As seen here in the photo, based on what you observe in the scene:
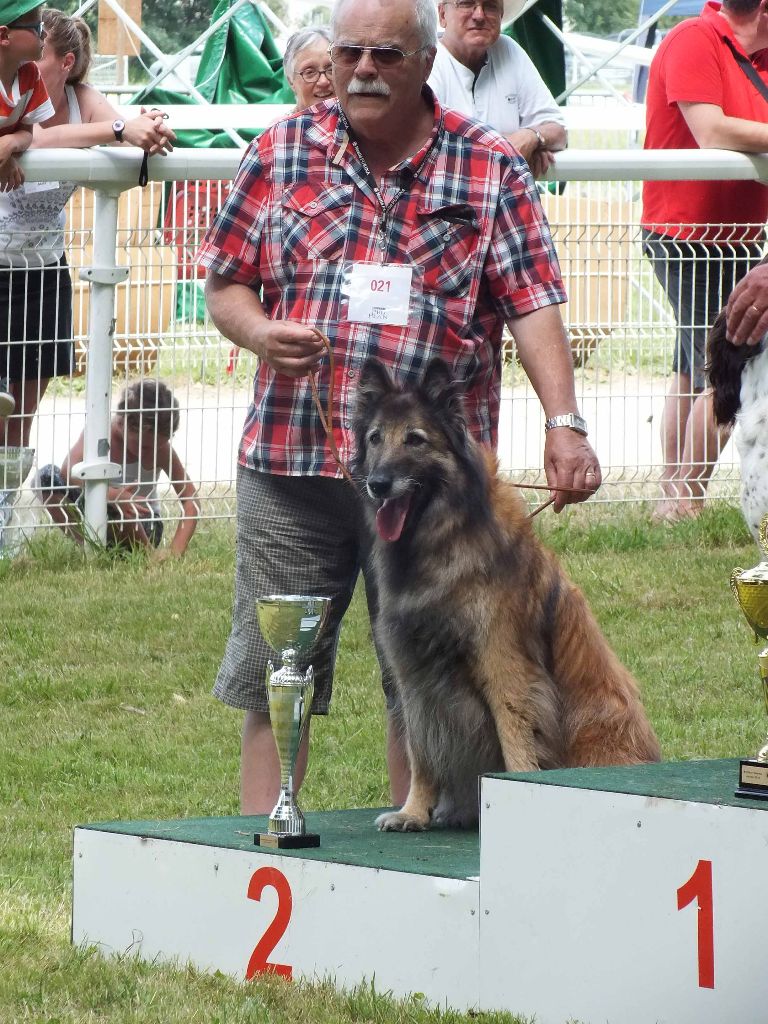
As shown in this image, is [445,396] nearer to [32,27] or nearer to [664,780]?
[664,780]

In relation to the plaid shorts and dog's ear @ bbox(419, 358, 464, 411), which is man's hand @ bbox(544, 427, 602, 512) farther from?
the plaid shorts

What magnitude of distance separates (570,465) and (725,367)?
0.98 m

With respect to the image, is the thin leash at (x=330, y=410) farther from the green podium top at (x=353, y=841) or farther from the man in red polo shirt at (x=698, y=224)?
the man in red polo shirt at (x=698, y=224)

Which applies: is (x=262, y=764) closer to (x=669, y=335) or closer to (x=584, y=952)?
(x=584, y=952)

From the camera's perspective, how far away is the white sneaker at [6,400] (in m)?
6.85

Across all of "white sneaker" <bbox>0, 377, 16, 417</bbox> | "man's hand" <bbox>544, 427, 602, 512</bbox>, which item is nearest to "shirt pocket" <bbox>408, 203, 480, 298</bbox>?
"man's hand" <bbox>544, 427, 602, 512</bbox>

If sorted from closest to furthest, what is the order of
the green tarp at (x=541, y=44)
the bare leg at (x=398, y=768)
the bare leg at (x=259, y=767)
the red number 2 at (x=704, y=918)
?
Answer: the red number 2 at (x=704, y=918) < the bare leg at (x=259, y=767) < the bare leg at (x=398, y=768) < the green tarp at (x=541, y=44)

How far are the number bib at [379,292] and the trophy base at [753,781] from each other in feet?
4.64

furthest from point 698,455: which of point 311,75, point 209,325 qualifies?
point 311,75

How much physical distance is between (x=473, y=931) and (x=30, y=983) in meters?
0.98

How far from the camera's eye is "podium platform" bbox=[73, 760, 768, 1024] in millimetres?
2764

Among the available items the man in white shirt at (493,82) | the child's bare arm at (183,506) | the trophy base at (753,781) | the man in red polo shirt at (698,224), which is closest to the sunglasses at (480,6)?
the man in white shirt at (493,82)

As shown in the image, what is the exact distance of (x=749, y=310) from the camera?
14.0 ft

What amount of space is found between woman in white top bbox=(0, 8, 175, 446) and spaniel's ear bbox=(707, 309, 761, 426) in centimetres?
316
